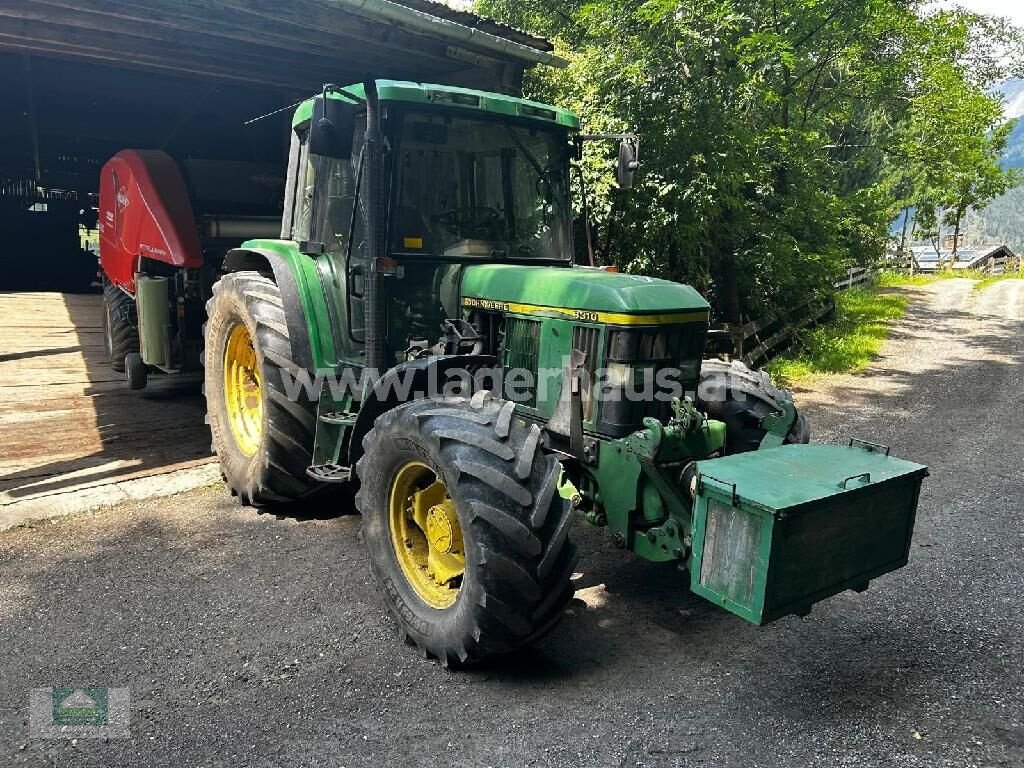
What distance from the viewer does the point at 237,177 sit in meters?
8.63

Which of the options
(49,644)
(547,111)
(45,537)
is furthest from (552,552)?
(45,537)

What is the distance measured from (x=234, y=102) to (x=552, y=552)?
8646 mm

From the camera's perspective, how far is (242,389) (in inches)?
209

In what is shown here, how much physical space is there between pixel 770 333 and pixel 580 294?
9.27 metres

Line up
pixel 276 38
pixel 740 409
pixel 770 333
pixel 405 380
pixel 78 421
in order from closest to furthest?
pixel 405 380 < pixel 740 409 < pixel 276 38 < pixel 78 421 < pixel 770 333

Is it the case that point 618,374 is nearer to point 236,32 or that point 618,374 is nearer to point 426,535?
point 426,535

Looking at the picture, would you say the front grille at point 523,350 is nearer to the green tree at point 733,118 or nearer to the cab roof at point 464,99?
the cab roof at point 464,99

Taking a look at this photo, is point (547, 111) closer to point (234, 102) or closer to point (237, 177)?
point (237, 177)

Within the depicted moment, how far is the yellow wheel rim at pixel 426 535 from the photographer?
3346 mm

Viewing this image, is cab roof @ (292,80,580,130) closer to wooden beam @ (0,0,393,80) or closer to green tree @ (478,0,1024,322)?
wooden beam @ (0,0,393,80)

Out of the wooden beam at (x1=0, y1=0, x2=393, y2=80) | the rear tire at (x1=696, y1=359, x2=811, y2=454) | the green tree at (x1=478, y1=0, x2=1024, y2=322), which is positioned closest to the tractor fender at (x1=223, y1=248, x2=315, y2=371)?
the rear tire at (x1=696, y1=359, x2=811, y2=454)

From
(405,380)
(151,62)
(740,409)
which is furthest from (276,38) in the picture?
(740,409)

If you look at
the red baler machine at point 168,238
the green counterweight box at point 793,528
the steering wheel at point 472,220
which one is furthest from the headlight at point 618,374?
the red baler machine at point 168,238

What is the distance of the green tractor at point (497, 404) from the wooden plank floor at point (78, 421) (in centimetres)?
128
